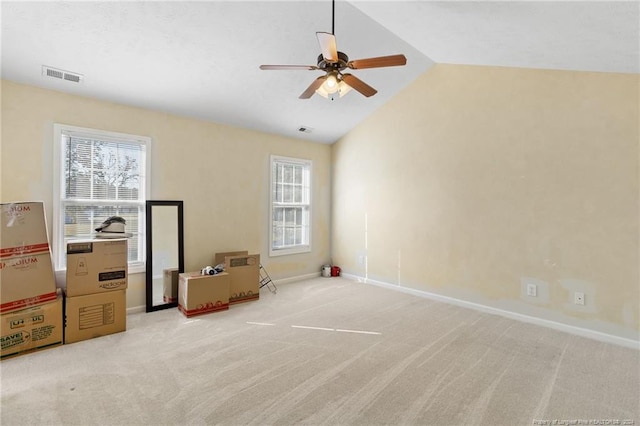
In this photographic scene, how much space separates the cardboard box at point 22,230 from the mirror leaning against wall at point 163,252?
3.36ft

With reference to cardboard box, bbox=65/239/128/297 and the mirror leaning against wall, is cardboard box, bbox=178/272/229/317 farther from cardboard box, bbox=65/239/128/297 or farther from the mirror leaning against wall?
cardboard box, bbox=65/239/128/297

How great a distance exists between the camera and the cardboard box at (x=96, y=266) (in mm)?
2822

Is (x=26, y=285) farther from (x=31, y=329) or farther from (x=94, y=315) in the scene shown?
(x=94, y=315)

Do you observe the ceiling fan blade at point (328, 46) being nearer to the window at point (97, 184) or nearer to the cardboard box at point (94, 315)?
the window at point (97, 184)

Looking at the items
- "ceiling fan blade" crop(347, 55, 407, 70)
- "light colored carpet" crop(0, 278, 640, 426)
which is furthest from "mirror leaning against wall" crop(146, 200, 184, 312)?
"ceiling fan blade" crop(347, 55, 407, 70)

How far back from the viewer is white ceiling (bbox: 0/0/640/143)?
2303 millimetres

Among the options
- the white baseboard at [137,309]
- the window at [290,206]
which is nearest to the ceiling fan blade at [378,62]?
the window at [290,206]

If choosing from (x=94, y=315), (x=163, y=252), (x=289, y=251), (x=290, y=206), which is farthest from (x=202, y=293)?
(x=290, y=206)

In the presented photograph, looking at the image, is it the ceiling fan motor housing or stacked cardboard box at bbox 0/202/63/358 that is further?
stacked cardboard box at bbox 0/202/63/358

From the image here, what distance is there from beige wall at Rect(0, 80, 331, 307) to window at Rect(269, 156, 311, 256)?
13 centimetres

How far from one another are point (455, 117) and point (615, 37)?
5.61ft

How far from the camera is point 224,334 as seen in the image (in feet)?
9.86

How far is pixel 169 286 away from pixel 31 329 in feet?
4.38

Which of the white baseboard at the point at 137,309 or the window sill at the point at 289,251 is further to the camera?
the window sill at the point at 289,251
